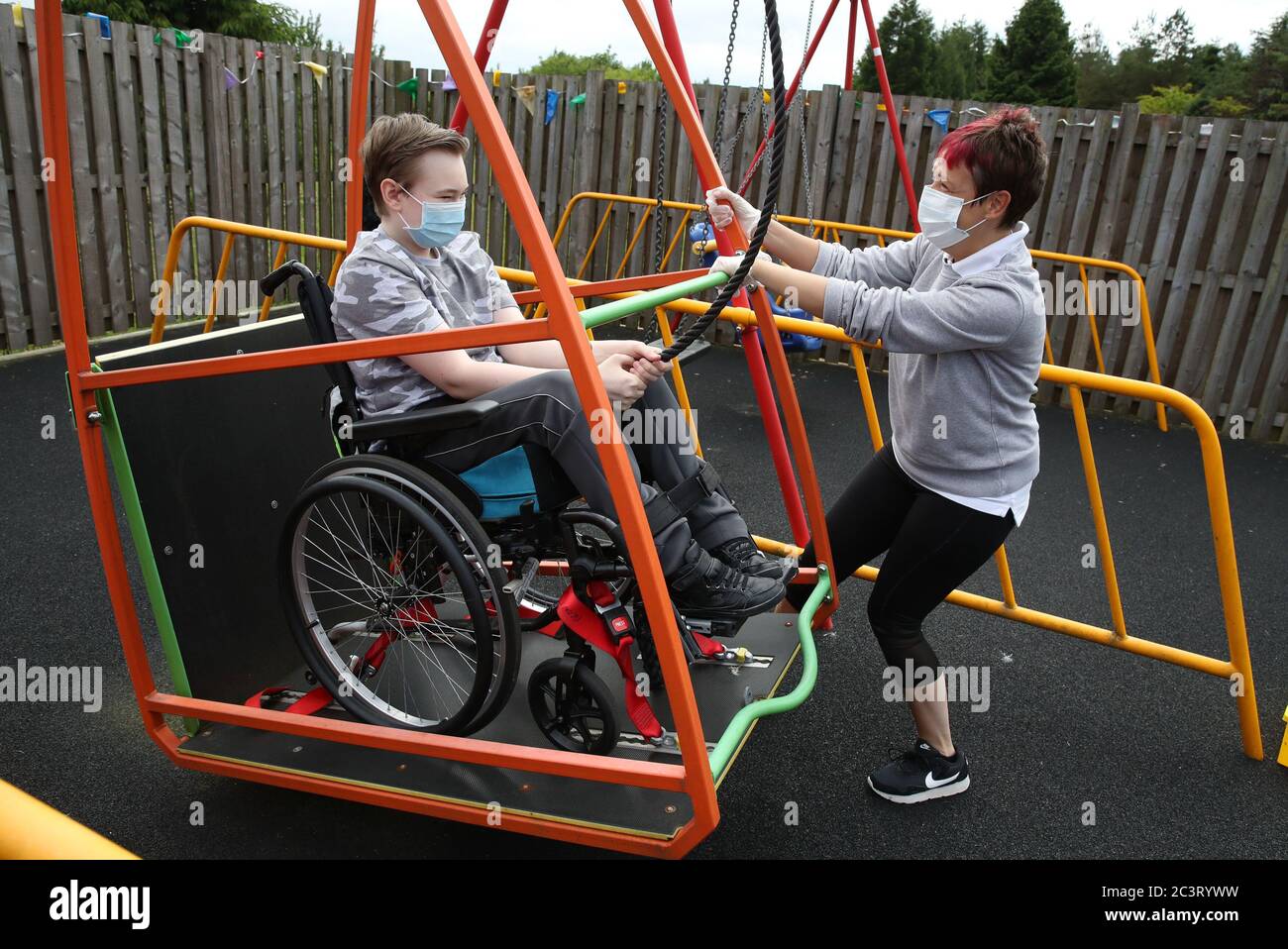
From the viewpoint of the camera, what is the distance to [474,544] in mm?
2021

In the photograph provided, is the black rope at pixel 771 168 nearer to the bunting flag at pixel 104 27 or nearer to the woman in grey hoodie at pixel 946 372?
the woman in grey hoodie at pixel 946 372

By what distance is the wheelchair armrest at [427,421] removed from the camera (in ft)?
6.81

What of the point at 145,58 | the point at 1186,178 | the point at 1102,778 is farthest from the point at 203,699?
the point at 1186,178

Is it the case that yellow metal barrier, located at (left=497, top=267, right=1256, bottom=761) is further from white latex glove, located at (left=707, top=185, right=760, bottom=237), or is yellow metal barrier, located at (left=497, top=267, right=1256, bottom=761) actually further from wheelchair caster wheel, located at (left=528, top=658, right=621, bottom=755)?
wheelchair caster wheel, located at (left=528, top=658, right=621, bottom=755)

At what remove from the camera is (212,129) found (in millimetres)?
7117

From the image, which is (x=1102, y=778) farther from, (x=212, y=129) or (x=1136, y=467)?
(x=212, y=129)

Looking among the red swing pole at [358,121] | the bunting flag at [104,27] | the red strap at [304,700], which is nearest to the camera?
the red strap at [304,700]

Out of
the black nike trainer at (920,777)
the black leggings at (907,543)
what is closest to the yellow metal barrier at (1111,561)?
the black leggings at (907,543)

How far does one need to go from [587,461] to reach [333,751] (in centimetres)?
97

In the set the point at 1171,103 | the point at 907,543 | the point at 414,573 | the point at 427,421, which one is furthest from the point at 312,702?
the point at 1171,103

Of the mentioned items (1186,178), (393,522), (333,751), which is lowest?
(333,751)

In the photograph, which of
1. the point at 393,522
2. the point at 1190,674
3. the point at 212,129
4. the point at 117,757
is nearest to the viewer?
the point at 393,522

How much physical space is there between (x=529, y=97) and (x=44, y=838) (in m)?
8.44

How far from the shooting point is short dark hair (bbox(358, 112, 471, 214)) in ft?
7.41
